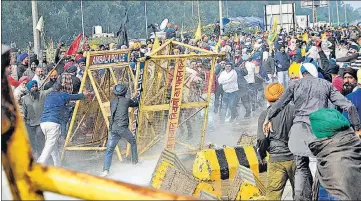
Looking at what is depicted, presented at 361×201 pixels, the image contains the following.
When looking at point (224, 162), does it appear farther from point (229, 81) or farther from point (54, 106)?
point (229, 81)

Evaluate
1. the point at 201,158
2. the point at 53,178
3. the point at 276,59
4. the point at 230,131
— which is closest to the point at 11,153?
the point at 53,178

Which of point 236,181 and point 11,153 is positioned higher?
point 11,153

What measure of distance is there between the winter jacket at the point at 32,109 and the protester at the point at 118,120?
3.78 ft

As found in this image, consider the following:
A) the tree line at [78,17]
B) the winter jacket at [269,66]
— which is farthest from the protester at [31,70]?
the tree line at [78,17]

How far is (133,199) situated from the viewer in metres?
1.36

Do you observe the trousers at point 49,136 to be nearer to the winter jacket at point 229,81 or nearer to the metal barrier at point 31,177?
the winter jacket at point 229,81

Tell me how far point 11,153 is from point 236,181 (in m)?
4.77

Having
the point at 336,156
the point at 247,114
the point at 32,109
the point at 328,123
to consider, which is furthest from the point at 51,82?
the point at 336,156

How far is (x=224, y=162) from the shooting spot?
7.21m

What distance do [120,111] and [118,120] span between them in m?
0.15

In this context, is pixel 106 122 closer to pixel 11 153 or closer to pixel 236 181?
pixel 236 181

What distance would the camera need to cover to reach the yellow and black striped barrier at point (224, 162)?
7051mm

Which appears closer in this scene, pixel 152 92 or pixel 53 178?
pixel 53 178

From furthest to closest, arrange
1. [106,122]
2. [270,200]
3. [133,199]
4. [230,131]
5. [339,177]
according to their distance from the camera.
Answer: [230,131]
[106,122]
[270,200]
[339,177]
[133,199]
